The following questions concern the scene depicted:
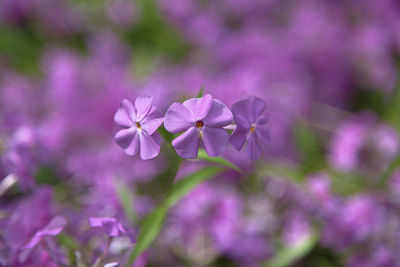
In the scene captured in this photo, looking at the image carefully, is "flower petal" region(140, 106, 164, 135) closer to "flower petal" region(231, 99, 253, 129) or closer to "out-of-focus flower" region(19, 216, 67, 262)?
A: "flower petal" region(231, 99, 253, 129)

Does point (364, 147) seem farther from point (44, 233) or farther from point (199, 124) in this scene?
point (44, 233)

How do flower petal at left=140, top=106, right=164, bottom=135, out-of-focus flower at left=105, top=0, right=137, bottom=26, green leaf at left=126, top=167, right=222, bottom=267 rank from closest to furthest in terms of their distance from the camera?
flower petal at left=140, top=106, right=164, bottom=135 → green leaf at left=126, top=167, right=222, bottom=267 → out-of-focus flower at left=105, top=0, right=137, bottom=26

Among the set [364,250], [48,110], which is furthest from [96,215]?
[48,110]

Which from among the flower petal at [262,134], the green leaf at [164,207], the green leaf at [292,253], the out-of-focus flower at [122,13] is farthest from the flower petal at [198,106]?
the out-of-focus flower at [122,13]

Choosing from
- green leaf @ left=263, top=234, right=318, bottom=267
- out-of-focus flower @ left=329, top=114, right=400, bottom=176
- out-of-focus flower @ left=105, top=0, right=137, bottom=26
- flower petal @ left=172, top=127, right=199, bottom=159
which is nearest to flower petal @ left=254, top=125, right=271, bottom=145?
flower petal @ left=172, top=127, right=199, bottom=159

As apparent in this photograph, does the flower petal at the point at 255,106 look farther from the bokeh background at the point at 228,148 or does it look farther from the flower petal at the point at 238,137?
the bokeh background at the point at 228,148

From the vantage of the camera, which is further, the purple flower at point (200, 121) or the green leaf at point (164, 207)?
the green leaf at point (164, 207)

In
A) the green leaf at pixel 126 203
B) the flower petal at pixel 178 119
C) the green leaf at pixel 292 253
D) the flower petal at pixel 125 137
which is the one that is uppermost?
the flower petal at pixel 178 119
